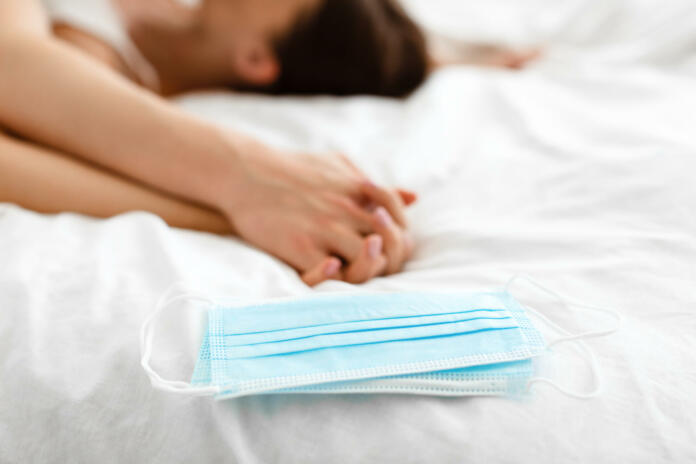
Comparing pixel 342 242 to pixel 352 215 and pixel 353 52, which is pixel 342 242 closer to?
pixel 352 215

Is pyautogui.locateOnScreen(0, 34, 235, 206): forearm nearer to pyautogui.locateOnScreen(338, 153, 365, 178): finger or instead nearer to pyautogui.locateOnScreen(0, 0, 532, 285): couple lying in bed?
pyautogui.locateOnScreen(0, 0, 532, 285): couple lying in bed

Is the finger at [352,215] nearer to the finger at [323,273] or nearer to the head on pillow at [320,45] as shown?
the finger at [323,273]

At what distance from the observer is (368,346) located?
0.42 metres

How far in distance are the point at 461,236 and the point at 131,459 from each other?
40cm

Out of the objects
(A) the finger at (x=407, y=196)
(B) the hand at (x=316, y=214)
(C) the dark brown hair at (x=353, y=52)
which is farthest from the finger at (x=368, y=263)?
(C) the dark brown hair at (x=353, y=52)

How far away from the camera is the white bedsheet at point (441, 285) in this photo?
0.37 m

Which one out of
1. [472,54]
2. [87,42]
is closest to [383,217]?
[87,42]

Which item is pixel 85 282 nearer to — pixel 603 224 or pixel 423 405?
pixel 423 405

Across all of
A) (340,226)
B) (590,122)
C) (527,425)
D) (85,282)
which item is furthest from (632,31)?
(85,282)

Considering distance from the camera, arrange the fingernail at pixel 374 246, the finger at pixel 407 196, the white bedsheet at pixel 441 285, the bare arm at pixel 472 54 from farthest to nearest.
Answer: the bare arm at pixel 472 54
the finger at pixel 407 196
the fingernail at pixel 374 246
the white bedsheet at pixel 441 285

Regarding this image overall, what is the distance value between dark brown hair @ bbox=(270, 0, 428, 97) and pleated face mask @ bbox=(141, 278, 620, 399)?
0.71 meters

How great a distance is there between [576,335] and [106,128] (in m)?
0.57

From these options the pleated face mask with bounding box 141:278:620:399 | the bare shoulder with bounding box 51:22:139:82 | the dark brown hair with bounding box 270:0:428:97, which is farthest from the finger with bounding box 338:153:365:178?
the bare shoulder with bounding box 51:22:139:82

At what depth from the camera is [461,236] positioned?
60 centimetres
